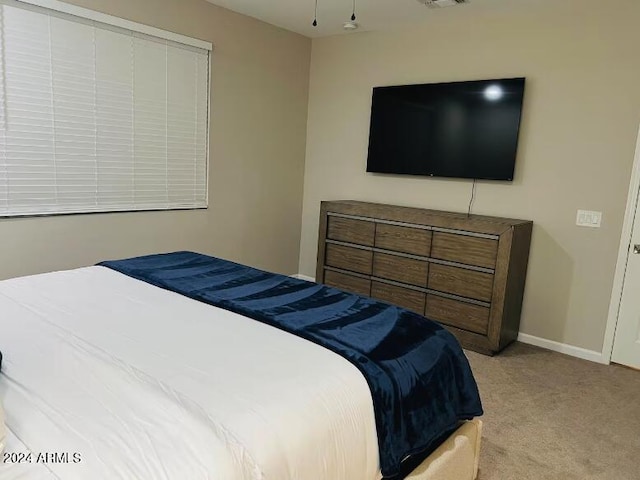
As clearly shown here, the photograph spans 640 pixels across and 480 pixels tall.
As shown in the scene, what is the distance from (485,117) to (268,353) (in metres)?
2.93

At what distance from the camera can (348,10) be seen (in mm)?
3803

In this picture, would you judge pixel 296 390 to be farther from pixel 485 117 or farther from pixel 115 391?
pixel 485 117

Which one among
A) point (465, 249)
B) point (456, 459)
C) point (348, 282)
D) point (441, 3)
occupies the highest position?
point (441, 3)

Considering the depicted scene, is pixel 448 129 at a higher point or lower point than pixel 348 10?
lower

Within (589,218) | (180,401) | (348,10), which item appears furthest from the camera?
(348,10)

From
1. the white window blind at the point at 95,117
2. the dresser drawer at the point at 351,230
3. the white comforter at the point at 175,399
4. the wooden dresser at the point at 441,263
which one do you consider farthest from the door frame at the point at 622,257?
the white window blind at the point at 95,117

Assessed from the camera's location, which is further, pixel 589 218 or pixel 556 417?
pixel 589 218

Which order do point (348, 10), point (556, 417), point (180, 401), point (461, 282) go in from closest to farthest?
point (180, 401) < point (556, 417) < point (461, 282) < point (348, 10)

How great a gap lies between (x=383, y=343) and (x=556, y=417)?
1.54 metres

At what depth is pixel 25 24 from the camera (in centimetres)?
288

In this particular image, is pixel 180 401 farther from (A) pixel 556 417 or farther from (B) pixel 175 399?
(A) pixel 556 417

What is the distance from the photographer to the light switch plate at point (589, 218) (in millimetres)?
3402

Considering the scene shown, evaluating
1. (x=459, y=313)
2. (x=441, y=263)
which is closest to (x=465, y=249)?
(x=441, y=263)

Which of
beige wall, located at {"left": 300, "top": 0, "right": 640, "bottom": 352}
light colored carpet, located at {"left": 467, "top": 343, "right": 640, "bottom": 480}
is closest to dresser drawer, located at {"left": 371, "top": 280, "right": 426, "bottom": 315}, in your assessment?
light colored carpet, located at {"left": 467, "top": 343, "right": 640, "bottom": 480}
